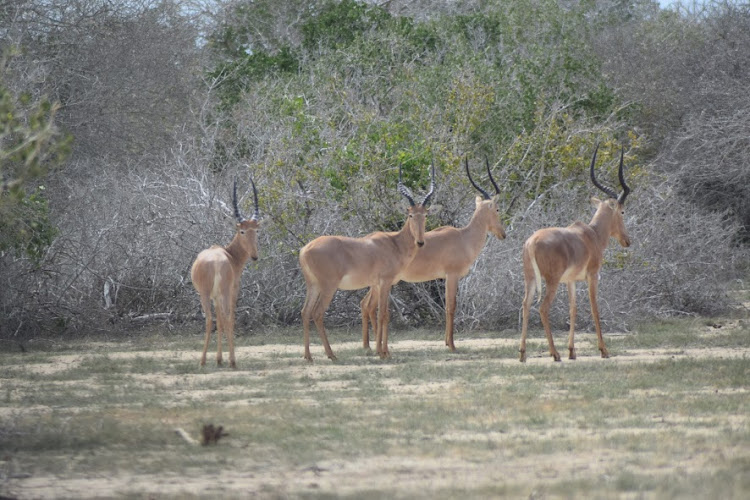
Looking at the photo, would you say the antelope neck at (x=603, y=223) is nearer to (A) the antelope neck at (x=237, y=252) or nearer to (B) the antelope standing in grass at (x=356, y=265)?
(B) the antelope standing in grass at (x=356, y=265)

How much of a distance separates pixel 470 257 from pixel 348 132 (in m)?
4.23

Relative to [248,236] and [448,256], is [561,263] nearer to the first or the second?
[448,256]

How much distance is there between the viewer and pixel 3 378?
38.4ft

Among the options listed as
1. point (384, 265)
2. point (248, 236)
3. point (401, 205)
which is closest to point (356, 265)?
point (384, 265)

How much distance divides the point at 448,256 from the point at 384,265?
4.79 feet

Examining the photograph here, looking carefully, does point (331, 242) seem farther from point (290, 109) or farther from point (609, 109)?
point (609, 109)

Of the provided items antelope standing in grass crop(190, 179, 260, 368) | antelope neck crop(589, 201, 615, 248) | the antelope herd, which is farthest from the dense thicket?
antelope neck crop(589, 201, 615, 248)

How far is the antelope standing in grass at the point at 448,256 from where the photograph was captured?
576 inches

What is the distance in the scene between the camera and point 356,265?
13.3m

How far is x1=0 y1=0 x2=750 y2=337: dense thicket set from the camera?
55.2 ft

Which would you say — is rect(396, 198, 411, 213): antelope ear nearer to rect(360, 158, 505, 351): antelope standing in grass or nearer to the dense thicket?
the dense thicket

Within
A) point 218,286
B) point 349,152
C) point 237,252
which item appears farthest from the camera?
point 349,152

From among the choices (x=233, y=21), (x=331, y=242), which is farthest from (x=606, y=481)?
(x=233, y=21)

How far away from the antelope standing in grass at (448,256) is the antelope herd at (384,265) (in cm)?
1
